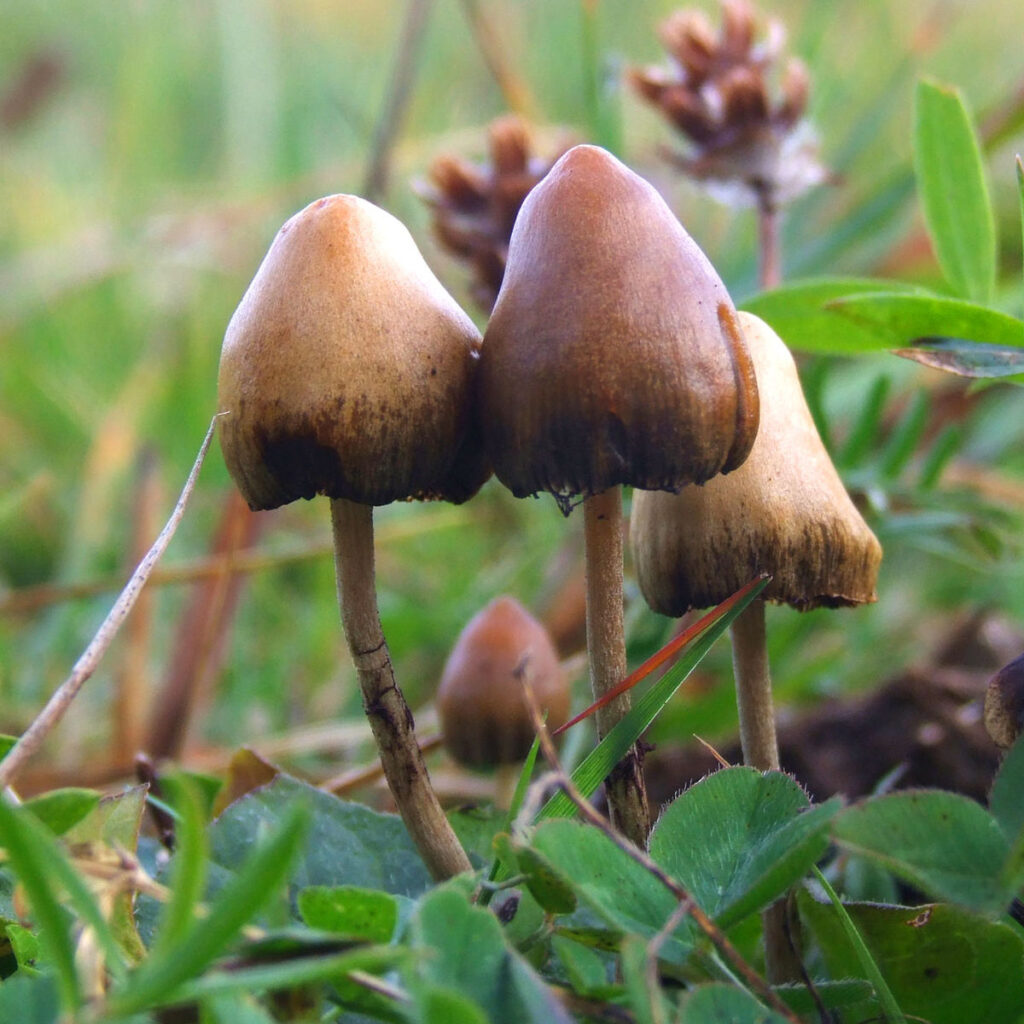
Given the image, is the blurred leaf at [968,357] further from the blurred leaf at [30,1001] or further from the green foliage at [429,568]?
the blurred leaf at [30,1001]

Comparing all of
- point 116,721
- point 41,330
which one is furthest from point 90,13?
point 116,721

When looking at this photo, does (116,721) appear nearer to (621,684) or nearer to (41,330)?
(621,684)

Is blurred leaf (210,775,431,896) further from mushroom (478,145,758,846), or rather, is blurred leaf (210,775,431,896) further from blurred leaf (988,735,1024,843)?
blurred leaf (988,735,1024,843)

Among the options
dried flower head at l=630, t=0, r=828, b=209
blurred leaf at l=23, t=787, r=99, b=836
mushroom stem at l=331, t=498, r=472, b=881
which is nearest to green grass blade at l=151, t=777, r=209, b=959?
blurred leaf at l=23, t=787, r=99, b=836

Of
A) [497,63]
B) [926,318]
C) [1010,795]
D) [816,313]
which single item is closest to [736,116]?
[816,313]

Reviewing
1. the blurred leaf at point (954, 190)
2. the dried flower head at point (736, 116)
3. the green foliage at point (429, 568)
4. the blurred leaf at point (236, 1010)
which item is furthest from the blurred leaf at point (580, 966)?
the dried flower head at point (736, 116)

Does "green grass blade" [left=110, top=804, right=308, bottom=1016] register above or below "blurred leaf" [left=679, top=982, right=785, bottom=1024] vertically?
above

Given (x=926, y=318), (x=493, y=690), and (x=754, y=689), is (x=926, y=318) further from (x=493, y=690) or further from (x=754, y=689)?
(x=493, y=690)
